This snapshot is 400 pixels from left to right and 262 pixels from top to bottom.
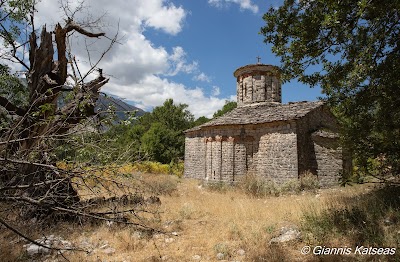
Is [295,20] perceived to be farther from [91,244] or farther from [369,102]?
[91,244]

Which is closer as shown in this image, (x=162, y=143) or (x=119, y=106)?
(x=119, y=106)

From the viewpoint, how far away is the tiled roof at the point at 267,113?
44.6 feet

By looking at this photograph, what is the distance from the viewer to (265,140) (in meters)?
14.1

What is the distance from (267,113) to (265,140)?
5.80 ft

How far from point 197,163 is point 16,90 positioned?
11.6 meters

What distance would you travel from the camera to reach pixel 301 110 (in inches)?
545

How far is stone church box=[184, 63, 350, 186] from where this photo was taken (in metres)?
13.1

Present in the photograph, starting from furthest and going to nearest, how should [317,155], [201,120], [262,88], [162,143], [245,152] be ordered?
1. [201,120]
2. [162,143]
3. [262,88]
4. [245,152]
5. [317,155]

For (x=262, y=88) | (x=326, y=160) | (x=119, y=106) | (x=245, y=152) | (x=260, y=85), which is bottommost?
(x=326, y=160)

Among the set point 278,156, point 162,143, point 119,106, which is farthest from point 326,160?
point 162,143

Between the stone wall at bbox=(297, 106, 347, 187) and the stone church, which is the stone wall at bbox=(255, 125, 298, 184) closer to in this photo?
the stone church

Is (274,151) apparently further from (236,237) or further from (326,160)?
(236,237)

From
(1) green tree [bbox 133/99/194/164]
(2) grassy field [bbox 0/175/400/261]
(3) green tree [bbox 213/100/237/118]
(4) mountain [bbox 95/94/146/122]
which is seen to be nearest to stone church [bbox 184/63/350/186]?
(2) grassy field [bbox 0/175/400/261]

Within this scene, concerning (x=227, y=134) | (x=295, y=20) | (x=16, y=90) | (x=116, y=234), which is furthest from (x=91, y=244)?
(x=227, y=134)
